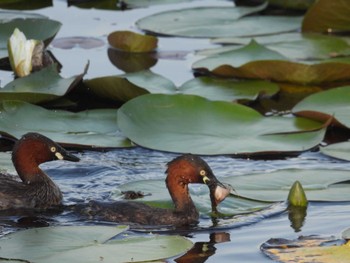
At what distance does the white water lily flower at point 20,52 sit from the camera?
1123 cm

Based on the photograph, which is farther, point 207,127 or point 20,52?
point 20,52

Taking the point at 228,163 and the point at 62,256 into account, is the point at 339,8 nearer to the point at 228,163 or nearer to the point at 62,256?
the point at 228,163

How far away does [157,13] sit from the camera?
13.9 metres

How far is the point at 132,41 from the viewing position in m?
12.9

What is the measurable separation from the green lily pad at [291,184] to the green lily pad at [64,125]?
1.34 meters

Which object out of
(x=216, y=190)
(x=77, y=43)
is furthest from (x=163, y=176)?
(x=77, y=43)

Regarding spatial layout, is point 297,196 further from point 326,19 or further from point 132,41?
point 326,19

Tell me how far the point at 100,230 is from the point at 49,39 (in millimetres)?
4680

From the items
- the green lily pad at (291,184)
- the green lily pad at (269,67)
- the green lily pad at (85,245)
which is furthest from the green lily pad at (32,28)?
the green lily pad at (85,245)

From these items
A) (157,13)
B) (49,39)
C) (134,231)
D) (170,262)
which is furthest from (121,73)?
(170,262)

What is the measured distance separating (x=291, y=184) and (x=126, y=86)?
234cm

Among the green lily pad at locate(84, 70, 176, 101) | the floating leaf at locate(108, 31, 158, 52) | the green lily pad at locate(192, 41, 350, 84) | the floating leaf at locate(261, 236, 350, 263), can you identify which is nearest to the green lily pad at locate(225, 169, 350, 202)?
the floating leaf at locate(261, 236, 350, 263)


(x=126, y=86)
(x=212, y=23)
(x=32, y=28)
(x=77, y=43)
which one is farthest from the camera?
(x=212, y=23)

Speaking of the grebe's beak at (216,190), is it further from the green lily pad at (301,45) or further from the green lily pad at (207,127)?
the green lily pad at (301,45)
